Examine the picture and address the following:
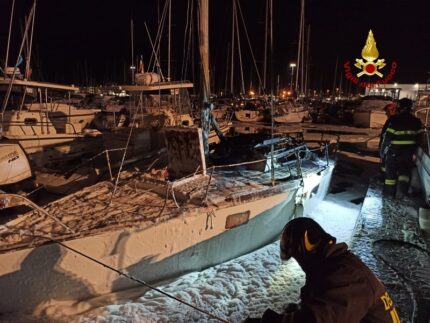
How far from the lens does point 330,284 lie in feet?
6.88

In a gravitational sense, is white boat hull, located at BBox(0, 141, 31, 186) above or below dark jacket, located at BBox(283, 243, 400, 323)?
below

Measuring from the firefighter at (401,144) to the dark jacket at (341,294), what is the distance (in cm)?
579

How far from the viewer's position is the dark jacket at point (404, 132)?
7.29 m

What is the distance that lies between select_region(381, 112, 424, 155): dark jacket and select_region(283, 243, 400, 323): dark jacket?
5781 mm

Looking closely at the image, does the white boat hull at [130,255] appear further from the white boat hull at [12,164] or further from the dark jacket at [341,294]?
the white boat hull at [12,164]

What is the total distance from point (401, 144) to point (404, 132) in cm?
24

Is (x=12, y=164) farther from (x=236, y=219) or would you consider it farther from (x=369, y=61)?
(x=369, y=61)

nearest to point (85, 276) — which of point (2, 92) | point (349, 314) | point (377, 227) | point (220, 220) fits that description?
point (220, 220)

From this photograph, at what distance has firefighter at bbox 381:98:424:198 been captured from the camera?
7.29 metres

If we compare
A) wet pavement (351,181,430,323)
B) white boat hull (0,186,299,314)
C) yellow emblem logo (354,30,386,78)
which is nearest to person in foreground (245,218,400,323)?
wet pavement (351,181,430,323)

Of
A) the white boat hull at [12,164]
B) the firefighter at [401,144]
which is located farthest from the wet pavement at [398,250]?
the white boat hull at [12,164]

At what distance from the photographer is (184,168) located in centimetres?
677

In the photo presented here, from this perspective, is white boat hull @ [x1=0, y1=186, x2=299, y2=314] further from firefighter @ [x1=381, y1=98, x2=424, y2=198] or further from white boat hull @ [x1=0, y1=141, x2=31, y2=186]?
white boat hull @ [x1=0, y1=141, x2=31, y2=186]

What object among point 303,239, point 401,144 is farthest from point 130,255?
point 401,144
